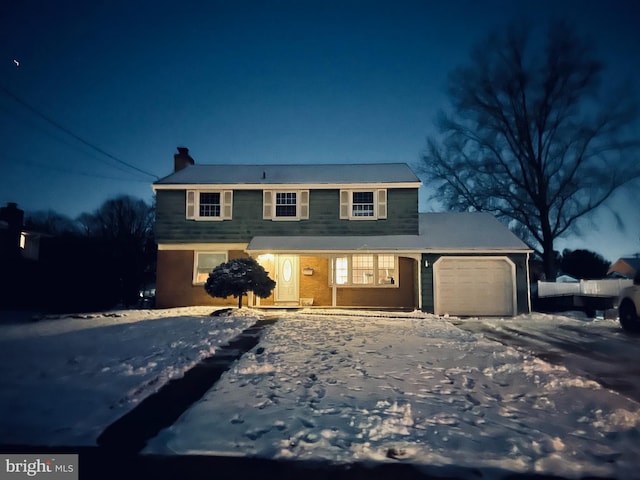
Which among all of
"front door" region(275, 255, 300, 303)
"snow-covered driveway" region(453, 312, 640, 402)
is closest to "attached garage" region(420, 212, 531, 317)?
"snow-covered driveway" region(453, 312, 640, 402)

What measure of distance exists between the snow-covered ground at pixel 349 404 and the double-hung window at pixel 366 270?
30.7 feet

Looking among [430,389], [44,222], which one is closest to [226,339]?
[430,389]

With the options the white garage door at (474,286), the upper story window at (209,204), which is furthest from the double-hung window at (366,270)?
the upper story window at (209,204)

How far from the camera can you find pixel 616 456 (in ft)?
12.2

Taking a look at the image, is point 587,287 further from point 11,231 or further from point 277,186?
point 11,231

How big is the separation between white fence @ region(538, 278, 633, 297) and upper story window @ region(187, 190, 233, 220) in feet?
56.3

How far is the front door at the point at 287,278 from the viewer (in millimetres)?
18484

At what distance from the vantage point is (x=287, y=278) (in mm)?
18688

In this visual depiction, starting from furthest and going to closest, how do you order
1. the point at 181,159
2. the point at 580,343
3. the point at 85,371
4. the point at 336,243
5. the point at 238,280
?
the point at 181,159, the point at 336,243, the point at 238,280, the point at 580,343, the point at 85,371

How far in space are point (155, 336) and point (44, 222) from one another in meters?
61.1

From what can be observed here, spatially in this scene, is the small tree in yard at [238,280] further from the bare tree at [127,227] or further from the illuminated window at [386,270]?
the bare tree at [127,227]

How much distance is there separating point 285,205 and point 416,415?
1512 centimetres

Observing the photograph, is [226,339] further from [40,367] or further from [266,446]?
[266,446]

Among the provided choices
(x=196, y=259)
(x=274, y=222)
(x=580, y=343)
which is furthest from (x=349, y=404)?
(x=196, y=259)
